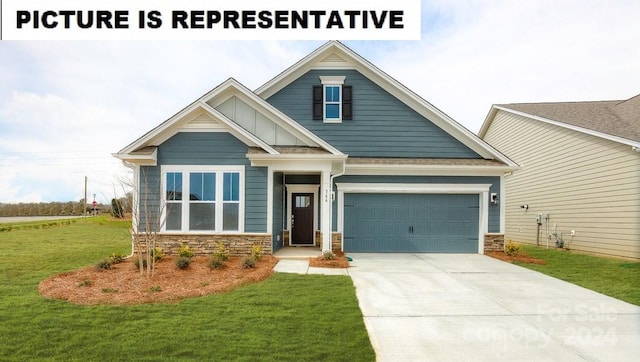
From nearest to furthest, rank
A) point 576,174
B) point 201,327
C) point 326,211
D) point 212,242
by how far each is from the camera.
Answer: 1. point 201,327
2. point 212,242
3. point 326,211
4. point 576,174

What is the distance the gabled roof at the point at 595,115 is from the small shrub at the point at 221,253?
1263 centimetres

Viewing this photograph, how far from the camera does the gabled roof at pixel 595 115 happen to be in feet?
42.5

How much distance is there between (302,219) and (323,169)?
3256mm

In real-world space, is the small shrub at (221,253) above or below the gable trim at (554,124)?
below

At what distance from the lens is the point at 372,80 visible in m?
13.8

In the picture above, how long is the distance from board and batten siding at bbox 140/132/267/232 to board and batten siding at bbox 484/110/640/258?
11591 millimetres

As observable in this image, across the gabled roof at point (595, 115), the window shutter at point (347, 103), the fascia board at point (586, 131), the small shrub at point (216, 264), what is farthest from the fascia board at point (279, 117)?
the gabled roof at point (595, 115)

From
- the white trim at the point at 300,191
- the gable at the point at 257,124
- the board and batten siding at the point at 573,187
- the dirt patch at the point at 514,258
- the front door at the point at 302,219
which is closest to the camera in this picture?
the dirt patch at the point at 514,258

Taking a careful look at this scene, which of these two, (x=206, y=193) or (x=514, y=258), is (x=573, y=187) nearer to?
(x=514, y=258)

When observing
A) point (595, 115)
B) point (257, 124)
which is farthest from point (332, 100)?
point (595, 115)

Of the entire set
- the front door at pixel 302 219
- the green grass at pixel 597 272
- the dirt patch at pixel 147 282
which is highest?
the front door at pixel 302 219

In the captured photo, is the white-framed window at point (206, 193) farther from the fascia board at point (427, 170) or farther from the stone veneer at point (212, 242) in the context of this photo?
the fascia board at point (427, 170)

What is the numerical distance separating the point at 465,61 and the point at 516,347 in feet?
35.5

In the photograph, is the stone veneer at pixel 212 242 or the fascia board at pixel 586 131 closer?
the stone veneer at pixel 212 242
